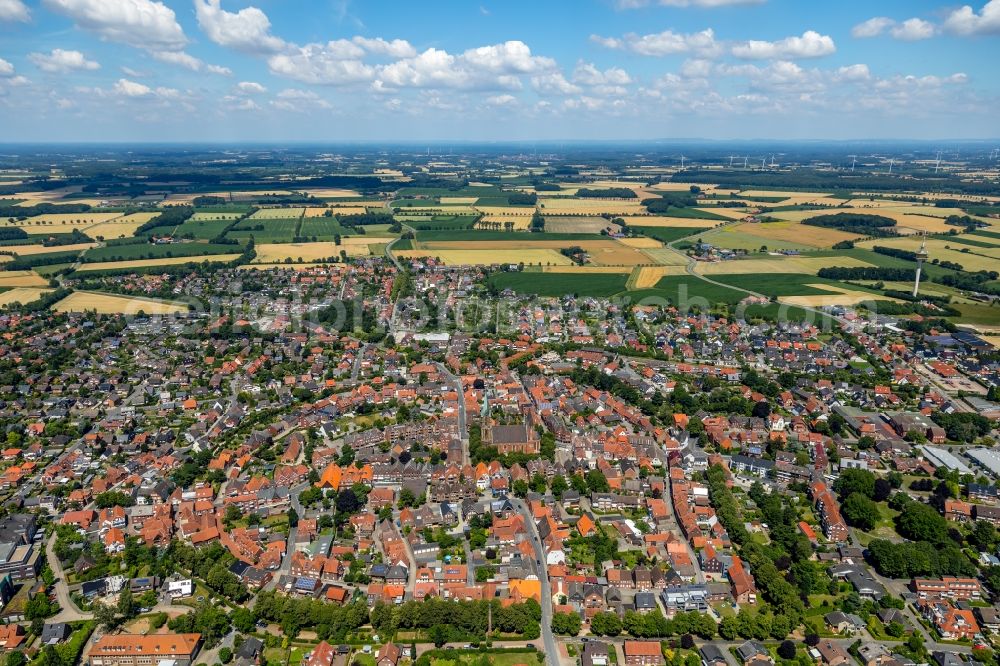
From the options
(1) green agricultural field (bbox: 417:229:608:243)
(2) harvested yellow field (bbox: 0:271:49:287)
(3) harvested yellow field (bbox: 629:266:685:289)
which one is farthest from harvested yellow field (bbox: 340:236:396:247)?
(3) harvested yellow field (bbox: 629:266:685:289)

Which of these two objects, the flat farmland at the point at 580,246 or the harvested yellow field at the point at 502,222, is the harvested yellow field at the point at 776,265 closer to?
the flat farmland at the point at 580,246

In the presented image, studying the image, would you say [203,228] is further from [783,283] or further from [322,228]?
[783,283]

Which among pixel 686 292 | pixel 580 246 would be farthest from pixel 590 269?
pixel 686 292

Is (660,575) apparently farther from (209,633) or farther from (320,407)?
(320,407)

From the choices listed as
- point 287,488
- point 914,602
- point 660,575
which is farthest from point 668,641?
point 287,488

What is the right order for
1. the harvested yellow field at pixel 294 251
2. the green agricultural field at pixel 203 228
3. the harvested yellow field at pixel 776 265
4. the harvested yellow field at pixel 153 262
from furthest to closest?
the green agricultural field at pixel 203 228
the harvested yellow field at pixel 294 251
the harvested yellow field at pixel 153 262
the harvested yellow field at pixel 776 265

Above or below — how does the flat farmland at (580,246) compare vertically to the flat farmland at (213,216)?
below

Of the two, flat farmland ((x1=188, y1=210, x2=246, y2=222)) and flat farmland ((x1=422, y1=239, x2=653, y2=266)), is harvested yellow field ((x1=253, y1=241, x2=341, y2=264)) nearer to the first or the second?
flat farmland ((x1=422, y1=239, x2=653, y2=266))

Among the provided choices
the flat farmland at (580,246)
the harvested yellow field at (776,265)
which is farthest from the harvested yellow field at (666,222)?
the harvested yellow field at (776,265)
